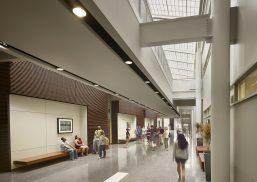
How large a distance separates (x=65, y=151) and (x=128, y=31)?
9.64 meters

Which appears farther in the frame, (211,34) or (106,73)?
(106,73)

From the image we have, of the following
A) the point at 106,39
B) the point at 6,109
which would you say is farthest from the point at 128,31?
the point at 6,109

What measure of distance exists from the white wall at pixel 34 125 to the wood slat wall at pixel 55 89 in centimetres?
49

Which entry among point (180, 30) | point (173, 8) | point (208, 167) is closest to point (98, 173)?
point (208, 167)

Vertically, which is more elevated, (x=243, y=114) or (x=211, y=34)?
(x=211, y=34)

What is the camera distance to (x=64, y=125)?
14070 millimetres

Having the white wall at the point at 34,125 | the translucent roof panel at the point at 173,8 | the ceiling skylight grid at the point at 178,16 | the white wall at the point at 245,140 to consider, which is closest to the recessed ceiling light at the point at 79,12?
the white wall at the point at 245,140

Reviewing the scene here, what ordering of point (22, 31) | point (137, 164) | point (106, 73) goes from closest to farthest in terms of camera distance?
point (22, 31) < point (106, 73) < point (137, 164)

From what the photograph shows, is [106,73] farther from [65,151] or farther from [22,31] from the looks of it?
[65,151]

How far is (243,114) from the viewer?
4754mm

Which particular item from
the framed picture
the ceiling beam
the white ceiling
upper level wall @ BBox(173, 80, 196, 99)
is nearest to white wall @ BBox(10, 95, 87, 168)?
the framed picture

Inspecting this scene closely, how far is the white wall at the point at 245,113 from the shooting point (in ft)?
12.7

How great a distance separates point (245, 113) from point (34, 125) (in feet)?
31.8

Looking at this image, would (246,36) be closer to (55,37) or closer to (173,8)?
(55,37)
